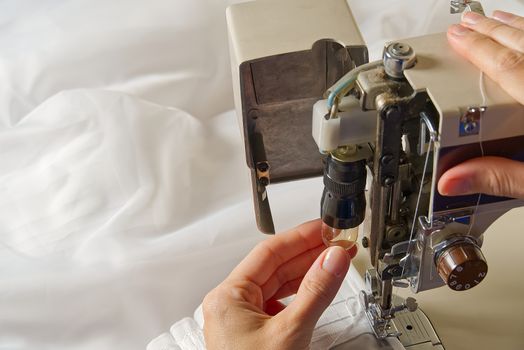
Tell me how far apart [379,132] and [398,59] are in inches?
2.6

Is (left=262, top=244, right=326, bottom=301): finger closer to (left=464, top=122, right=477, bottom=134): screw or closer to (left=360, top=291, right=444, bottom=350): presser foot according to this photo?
(left=360, top=291, right=444, bottom=350): presser foot

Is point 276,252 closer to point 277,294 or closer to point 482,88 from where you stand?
point 277,294

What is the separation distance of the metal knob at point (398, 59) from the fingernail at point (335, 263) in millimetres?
205

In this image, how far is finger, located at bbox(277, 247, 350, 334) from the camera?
68cm

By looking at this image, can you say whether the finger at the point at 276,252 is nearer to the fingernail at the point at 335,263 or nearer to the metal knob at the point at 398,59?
the fingernail at the point at 335,263

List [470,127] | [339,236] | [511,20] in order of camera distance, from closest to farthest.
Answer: [470,127], [511,20], [339,236]

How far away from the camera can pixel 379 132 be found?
1.91 ft

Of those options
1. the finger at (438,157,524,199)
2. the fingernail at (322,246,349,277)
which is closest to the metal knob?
the finger at (438,157,524,199)

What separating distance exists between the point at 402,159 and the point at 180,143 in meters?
0.61

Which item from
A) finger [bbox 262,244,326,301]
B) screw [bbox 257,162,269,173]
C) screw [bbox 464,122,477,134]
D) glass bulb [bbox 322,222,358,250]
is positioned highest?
screw [bbox 464,122,477,134]

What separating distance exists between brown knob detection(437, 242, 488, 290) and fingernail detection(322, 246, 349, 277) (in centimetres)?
10

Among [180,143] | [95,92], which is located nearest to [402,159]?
[180,143]

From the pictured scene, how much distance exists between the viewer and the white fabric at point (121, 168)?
Result: 979mm

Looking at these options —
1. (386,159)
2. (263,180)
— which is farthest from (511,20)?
(263,180)
